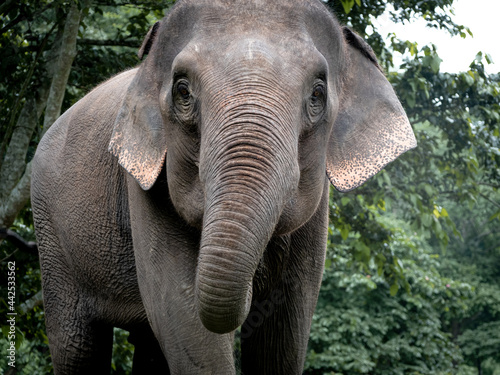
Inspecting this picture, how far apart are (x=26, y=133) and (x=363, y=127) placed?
137 inches

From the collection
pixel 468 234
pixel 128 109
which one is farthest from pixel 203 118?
pixel 468 234

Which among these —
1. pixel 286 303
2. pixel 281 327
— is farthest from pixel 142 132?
pixel 281 327

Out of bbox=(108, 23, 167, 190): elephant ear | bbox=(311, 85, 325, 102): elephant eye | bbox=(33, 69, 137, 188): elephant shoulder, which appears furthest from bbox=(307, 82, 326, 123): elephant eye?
bbox=(33, 69, 137, 188): elephant shoulder

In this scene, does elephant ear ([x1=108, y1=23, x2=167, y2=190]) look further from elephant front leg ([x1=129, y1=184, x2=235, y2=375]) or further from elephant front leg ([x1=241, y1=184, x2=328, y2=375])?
elephant front leg ([x1=241, y1=184, x2=328, y2=375])

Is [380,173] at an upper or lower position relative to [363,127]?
lower

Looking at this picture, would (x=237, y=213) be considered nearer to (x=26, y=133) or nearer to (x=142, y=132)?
(x=142, y=132)

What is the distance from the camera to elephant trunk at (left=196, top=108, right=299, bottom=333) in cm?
226

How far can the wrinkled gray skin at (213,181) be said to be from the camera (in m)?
2.35

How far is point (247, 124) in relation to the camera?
2.37 meters

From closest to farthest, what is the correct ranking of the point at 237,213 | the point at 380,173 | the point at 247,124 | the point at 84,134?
1. the point at 237,213
2. the point at 247,124
3. the point at 84,134
4. the point at 380,173

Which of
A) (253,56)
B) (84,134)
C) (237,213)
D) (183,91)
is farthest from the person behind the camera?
→ (84,134)

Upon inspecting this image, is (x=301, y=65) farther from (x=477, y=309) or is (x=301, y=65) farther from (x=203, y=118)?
(x=477, y=309)

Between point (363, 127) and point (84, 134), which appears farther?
point (84, 134)

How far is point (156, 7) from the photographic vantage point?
7.04 metres
